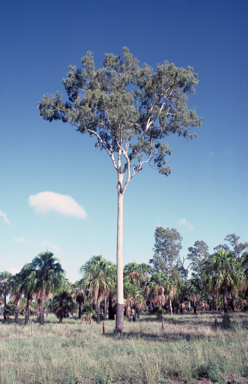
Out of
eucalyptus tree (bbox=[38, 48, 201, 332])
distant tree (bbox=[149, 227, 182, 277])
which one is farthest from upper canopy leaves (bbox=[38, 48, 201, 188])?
distant tree (bbox=[149, 227, 182, 277])

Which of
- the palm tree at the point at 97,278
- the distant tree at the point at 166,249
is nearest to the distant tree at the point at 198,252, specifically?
the distant tree at the point at 166,249

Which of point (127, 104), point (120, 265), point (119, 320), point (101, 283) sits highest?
point (127, 104)

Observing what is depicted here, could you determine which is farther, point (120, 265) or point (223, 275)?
point (223, 275)

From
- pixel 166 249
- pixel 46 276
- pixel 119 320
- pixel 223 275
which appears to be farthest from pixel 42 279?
pixel 166 249

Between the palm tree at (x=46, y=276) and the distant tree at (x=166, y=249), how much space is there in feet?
123

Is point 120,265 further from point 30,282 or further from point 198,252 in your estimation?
point 198,252

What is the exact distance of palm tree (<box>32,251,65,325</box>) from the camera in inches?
1116

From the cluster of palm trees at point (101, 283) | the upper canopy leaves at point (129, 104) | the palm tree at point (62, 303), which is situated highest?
the upper canopy leaves at point (129, 104)

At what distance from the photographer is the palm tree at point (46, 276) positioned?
93.0ft

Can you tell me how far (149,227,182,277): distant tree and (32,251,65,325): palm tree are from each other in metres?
37.5

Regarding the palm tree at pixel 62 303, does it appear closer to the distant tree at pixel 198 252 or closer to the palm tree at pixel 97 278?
the palm tree at pixel 97 278

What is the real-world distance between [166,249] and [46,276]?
40233mm

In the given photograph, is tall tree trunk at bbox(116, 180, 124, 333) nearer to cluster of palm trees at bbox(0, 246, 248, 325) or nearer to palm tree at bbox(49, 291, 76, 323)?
cluster of palm trees at bbox(0, 246, 248, 325)

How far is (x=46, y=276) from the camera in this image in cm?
2923
